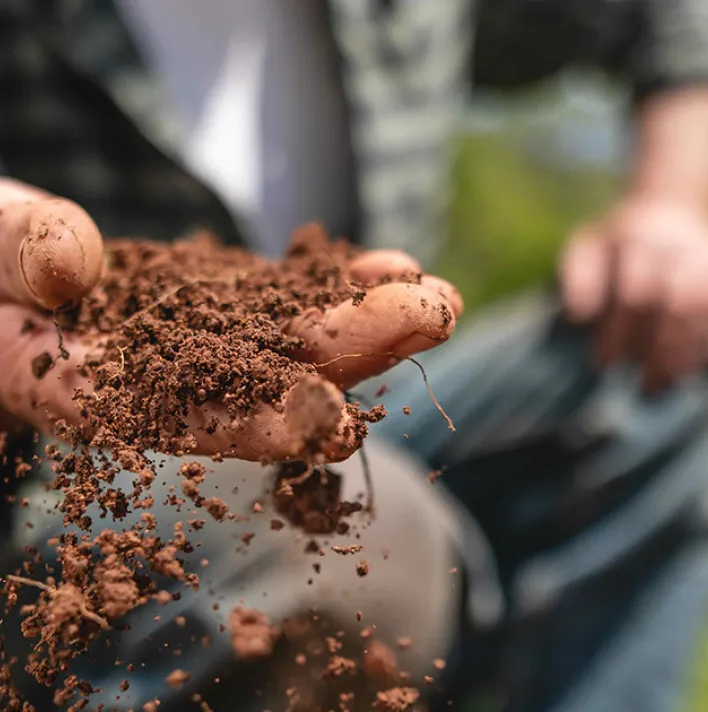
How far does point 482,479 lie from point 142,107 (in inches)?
35.1

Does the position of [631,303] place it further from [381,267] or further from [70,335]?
[70,335]

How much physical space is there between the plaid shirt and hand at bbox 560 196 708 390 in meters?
0.45

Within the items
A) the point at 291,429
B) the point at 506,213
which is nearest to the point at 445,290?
the point at 291,429

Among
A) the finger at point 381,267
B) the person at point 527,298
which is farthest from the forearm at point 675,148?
the finger at point 381,267

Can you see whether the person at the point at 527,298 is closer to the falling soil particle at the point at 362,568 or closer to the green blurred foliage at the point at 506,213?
the falling soil particle at the point at 362,568

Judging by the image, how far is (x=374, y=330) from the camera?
0.49 meters

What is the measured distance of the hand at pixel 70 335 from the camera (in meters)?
0.48

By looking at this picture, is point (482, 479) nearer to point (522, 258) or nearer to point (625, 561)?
point (625, 561)

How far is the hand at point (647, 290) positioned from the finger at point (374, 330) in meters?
0.83

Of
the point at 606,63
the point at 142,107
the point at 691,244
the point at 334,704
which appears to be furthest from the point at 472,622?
the point at 606,63

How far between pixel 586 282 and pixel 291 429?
980 millimetres

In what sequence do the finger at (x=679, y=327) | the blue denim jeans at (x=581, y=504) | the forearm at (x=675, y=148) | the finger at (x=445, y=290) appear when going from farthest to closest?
1. the forearm at (x=675, y=148)
2. the blue denim jeans at (x=581, y=504)
3. the finger at (x=679, y=327)
4. the finger at (x=445, y=290)

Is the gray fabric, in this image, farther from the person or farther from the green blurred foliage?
the green blurred foliage

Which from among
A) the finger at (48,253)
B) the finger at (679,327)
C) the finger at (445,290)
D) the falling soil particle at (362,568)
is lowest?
the finger at (679,327)
